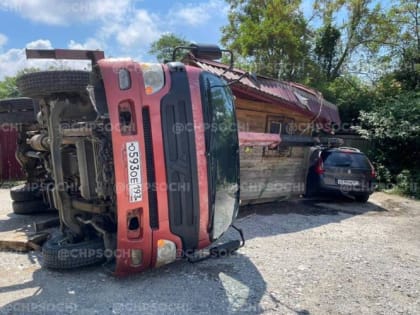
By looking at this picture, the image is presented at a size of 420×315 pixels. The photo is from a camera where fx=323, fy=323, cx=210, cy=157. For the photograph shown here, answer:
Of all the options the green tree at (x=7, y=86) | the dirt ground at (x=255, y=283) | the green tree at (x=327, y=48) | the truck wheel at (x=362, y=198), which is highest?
the green tree at (x=7, y=86)

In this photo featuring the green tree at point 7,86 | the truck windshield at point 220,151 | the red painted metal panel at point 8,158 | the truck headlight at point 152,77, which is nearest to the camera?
the truck headlight at point 152,77

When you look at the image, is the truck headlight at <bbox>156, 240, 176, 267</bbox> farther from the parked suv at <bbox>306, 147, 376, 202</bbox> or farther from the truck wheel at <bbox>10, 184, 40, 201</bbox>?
the parked suv at <bbox>306, 147, 376, 202</bbox>

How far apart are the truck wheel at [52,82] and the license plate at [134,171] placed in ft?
3.86

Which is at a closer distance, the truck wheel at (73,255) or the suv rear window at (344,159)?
the truck wheel at (73,255)

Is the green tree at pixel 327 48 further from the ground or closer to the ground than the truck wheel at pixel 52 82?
further from the ground

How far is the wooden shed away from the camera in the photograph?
315 inches

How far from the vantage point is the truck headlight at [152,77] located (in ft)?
10.6

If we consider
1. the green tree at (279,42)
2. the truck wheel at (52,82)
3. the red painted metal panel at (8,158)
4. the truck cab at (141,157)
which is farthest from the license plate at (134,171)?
the green tree at (279,42)

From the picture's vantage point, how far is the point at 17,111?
5.91 m

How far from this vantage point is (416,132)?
12914 millimetres

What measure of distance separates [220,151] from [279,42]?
18.3m

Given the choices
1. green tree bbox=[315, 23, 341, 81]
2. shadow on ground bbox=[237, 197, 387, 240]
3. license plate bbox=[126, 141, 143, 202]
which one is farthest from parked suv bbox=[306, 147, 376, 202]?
green tree bbox=[315, 23, 341, 81]

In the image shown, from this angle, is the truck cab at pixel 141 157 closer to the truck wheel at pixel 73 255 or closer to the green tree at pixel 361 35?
the truck wheel at pixel 73 255

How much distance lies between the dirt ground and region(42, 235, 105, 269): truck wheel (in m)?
0.14
